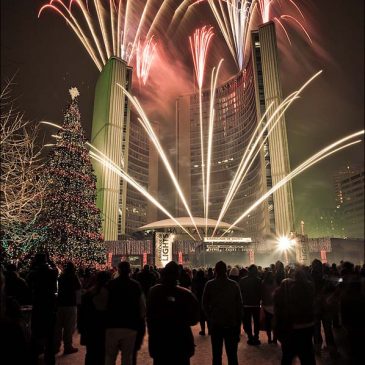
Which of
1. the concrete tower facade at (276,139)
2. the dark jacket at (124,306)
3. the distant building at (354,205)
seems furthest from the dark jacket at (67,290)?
the concrete tower facade at (276,139)

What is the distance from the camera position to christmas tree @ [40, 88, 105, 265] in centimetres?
2116

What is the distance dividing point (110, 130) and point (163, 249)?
4565 centimetres

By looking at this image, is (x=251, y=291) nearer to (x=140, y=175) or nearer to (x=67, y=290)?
(x=67, y=290)

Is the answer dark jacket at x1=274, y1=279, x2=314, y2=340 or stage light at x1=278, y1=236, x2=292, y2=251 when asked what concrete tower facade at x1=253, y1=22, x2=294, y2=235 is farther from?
dark jacket at x1=274, y1=279, x2=314, y2=340

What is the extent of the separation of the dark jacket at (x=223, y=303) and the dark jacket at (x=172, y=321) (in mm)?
1230

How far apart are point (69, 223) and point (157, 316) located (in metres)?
19.2

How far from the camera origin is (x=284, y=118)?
59.2m

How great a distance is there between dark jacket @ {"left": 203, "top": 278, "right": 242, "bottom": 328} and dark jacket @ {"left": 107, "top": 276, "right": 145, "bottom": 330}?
1243 millimetres

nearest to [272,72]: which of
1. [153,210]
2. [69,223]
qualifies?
[69,223]

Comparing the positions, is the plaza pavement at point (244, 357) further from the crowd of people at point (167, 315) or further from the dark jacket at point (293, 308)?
the dark jacket at point (293, 308)

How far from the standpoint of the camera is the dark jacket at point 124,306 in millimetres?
4258

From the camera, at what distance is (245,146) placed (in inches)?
3531

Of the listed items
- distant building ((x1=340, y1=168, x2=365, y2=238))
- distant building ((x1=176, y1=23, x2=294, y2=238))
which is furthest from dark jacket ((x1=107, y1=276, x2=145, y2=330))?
distant building ((x1=176, y1=23, x2=294, y2=238))

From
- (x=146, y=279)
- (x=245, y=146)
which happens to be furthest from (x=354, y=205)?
(x=245, y=146)
